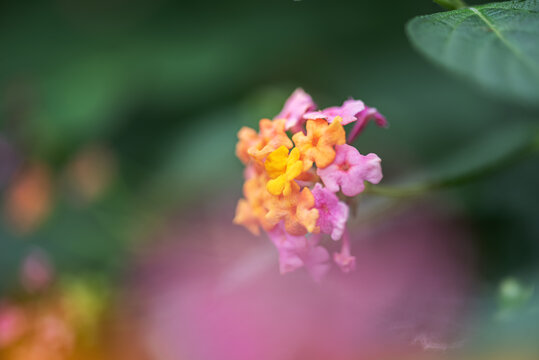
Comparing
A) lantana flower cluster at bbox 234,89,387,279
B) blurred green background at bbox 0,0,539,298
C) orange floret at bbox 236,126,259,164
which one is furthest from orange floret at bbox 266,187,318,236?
blurred green background at bbox 0,0,539,298

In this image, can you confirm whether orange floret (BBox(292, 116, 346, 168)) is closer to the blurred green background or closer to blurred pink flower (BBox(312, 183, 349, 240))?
blurred pink flower (BBox(312, 183, 349, 240))

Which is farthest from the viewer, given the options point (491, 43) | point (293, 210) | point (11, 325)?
point (11, 325)

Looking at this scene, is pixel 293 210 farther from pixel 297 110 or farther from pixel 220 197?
pixel 220 197

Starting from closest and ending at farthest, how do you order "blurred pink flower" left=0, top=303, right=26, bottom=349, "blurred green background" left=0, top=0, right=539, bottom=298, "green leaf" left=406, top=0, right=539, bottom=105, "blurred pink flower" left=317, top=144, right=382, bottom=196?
"green leaf" left=406, top=0, right=539, bottom=105, "blurred pink flower" left=317, top=144, right=382, bottom=196, "blurred pink flower" left=0, top=303, right=26, bottom=349, "blurred green background" left=0, top=0, right=539, bottom=298

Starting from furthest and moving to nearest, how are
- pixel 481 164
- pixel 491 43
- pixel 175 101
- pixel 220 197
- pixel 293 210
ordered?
pixel 175 101 → pixel 220 197 → pixel 481 164 → pixel 293 210 → pixel 491 43

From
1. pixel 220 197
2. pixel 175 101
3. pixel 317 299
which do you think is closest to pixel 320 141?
pixel 317 299

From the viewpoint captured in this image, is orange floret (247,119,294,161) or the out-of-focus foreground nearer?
orange floret (247,119,294,161)
